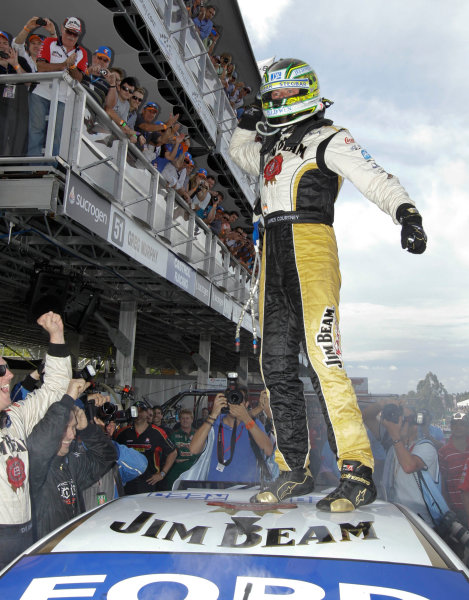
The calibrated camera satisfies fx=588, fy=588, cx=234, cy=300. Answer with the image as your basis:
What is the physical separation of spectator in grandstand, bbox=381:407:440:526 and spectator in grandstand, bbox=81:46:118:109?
4535 millimetres

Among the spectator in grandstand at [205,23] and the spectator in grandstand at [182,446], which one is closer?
the spectator in grandstand at [182,446]

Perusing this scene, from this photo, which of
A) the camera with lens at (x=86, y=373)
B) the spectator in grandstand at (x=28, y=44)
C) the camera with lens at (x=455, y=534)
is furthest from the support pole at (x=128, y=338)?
the camera with lens at (x=455, y=534)

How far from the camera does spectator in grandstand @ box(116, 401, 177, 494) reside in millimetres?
5812

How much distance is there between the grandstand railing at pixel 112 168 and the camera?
16.9ft

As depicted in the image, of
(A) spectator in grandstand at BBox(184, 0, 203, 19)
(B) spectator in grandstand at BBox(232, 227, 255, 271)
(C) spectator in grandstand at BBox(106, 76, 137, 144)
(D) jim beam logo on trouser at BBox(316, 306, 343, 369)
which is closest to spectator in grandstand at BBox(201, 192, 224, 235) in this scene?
(B) spectator in grandstand at BBox(232, 227, 255, 271)

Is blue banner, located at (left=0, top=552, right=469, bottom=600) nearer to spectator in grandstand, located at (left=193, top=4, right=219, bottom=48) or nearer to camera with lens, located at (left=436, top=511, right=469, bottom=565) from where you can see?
camera with lens, located at (left=436, top=511, right=469, bottom=565)

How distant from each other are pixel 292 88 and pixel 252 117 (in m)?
0.40

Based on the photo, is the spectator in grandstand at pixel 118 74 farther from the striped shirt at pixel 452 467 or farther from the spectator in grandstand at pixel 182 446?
the striped shirt at pixel 452 467

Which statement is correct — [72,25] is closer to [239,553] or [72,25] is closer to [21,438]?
[21,438]

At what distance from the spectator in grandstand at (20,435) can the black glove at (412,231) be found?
1.59 m

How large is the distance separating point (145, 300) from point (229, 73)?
6.96m

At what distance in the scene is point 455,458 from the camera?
2754 mm

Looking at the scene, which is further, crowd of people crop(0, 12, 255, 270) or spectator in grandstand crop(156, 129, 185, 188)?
spectator in grandstand crop(156, 129, 185, 188)

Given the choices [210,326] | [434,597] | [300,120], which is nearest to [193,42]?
[210,326]
